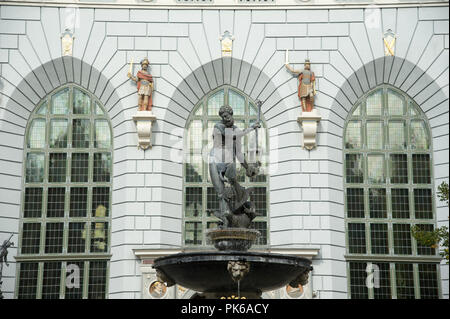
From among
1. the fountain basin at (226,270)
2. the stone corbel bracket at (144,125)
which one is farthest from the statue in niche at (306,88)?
the fountain basin at (226,270)

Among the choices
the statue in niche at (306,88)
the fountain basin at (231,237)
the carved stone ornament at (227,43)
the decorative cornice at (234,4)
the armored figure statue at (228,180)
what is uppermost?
the decorative cornice at (234,4)

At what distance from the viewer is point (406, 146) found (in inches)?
1107

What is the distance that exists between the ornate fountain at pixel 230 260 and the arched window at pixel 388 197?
11.2 m

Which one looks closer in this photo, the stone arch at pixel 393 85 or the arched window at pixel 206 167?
the arched window at pixel 206 167

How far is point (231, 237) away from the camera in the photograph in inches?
622

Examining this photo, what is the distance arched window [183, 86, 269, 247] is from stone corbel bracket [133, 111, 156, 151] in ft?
5.42

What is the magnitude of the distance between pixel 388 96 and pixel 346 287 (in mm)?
7186

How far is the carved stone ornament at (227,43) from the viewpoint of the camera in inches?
1094

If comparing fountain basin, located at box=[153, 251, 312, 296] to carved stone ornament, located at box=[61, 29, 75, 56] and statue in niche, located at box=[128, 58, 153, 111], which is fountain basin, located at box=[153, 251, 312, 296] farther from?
carved stone ornament, located at box=[61, 29, 75, 56]

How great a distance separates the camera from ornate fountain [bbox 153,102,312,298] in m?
14.5

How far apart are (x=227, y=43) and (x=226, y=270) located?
14591 mm

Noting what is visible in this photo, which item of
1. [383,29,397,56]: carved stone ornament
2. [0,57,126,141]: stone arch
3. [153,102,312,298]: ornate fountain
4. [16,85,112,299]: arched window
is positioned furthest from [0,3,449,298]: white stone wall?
[153,102,312,298]: ornate fountain

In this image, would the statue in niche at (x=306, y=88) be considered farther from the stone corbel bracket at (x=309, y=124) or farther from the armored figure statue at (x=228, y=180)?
the armored figure statue at (x=228, y=180)
